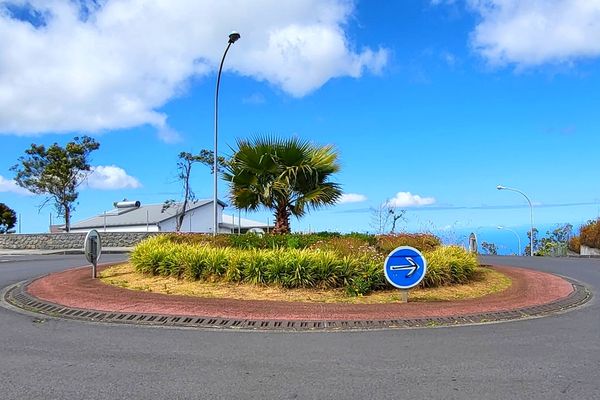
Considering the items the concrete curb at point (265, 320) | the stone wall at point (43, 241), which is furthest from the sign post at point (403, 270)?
the stone wall at point (43, 241)

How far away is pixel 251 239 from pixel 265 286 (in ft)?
8.73

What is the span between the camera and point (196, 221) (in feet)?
154

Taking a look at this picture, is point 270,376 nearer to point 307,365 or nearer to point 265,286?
point 307,365

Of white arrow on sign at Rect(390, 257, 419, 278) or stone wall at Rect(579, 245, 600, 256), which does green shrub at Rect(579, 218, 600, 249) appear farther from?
white arrow on sign at Rect(390, 257, 419, 278)

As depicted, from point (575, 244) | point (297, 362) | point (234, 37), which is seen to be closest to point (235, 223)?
point (575, 244)

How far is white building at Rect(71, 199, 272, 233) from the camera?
43438 mm

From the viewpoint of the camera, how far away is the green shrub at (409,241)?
12930 millimetres

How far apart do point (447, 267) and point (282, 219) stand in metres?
5.05

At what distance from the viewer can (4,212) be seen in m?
44.2

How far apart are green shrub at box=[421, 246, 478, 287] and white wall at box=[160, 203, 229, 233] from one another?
33.1 m

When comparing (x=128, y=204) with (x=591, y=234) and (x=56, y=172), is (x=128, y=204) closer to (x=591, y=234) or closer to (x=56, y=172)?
(x=56, y=172)

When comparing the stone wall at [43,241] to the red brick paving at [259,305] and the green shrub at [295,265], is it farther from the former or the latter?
the red brick paving at [259,305]

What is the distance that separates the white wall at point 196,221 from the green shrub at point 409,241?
31.1 metres

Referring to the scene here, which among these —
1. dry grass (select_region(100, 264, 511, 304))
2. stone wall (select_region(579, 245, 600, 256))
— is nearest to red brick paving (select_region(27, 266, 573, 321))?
dry grass (select_region(100, 264, 511, 304))
